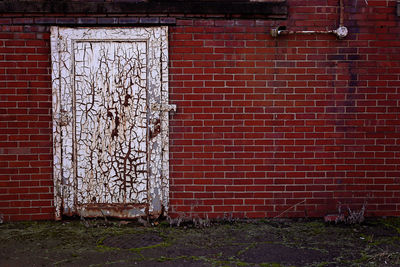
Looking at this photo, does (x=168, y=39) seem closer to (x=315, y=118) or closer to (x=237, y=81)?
(x=237, y=81)

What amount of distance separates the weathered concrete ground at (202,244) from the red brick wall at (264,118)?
300 millimetres

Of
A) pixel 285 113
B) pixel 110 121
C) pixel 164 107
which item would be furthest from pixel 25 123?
pixel 285 113

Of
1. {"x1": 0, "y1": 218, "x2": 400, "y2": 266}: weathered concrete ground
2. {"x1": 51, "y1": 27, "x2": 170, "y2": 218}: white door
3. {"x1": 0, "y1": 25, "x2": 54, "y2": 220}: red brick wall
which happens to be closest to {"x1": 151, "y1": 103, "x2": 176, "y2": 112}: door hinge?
{"x1": 51, "y1": 27, "x2": 170, "y2": 218}: white door

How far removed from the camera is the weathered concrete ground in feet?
11.5

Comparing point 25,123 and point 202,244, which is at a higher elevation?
point 25,123

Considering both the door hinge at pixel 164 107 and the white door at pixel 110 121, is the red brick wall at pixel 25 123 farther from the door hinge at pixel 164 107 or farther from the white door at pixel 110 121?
the door hinge at pixel 164 107

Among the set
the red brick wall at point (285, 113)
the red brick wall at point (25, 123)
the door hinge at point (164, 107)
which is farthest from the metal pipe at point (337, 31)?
the red brick wall at point (25, 123)

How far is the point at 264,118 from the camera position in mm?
4531

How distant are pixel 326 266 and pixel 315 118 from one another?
70.6 inches

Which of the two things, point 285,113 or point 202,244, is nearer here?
point 202,244

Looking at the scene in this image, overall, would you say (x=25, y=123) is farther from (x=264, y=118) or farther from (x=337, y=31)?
(x=337, y=31)

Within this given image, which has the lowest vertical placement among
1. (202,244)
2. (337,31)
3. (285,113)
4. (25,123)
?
(202,244)

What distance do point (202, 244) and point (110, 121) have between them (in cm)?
176

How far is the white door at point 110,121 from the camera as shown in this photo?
4426mm
